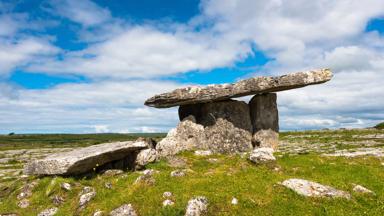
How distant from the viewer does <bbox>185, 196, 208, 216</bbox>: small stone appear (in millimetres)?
17703

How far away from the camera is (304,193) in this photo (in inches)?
742

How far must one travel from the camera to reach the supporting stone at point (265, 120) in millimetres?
33031

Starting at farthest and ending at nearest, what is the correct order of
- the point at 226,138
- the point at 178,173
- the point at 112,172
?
the point at 226,138 → the point at 112,172 → the point at 178,173

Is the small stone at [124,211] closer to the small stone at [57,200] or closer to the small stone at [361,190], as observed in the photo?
the small stone at [57,200]

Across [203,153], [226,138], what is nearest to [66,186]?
[203,153]

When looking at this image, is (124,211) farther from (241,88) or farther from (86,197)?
(241,88)

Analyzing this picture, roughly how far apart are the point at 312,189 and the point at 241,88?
12.8 meters

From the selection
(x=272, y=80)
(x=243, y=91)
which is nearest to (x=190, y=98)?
(x=243, y=91)

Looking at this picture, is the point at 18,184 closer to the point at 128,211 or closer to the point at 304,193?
the point at 128,211

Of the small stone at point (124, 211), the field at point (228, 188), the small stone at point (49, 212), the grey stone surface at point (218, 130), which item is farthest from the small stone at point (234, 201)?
the grey stone surface at point (218, 130)

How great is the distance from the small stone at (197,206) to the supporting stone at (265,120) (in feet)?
50.7

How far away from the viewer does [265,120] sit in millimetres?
33594

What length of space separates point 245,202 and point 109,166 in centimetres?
1337

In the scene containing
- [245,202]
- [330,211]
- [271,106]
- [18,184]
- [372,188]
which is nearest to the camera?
[330,211]
